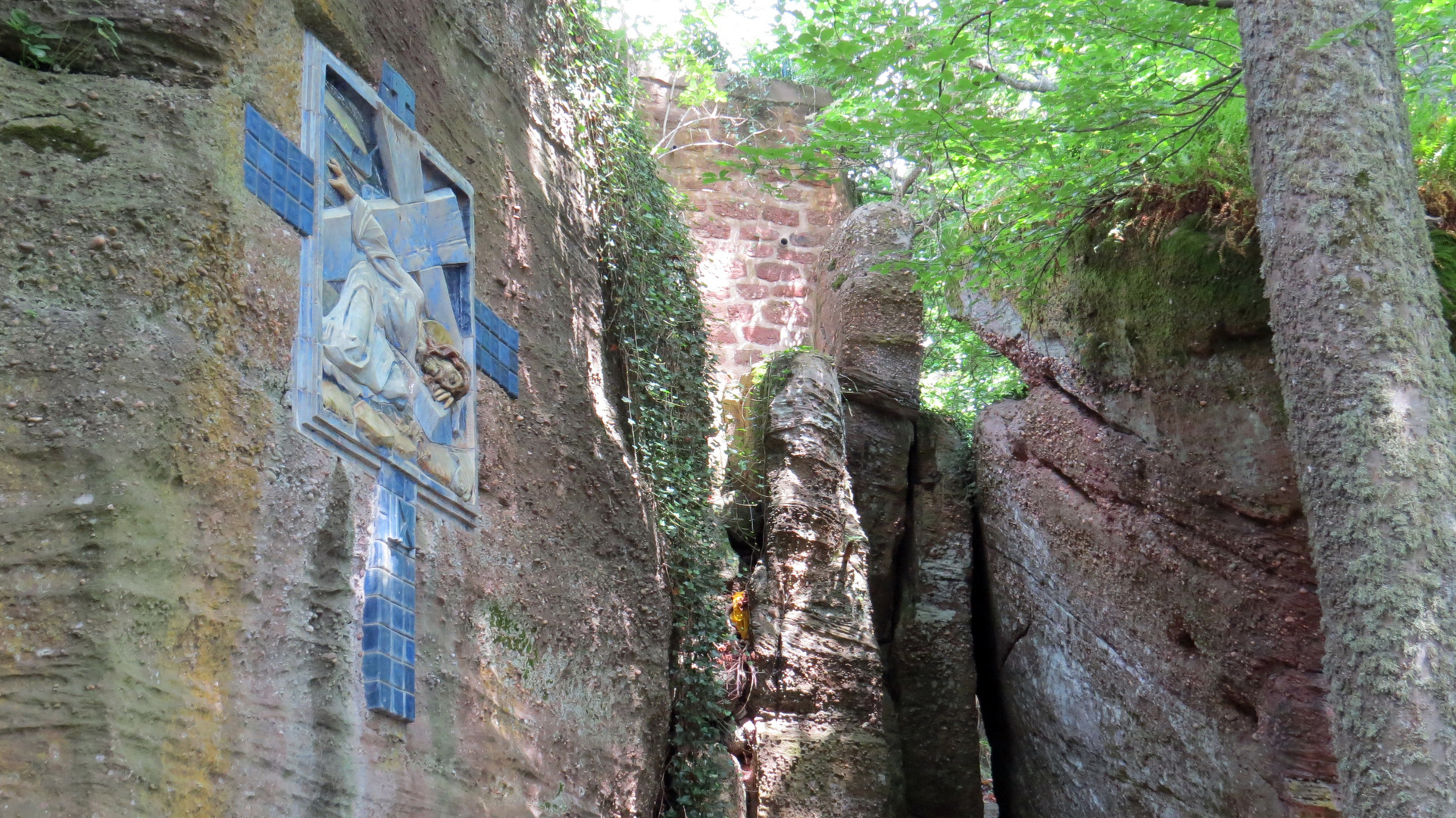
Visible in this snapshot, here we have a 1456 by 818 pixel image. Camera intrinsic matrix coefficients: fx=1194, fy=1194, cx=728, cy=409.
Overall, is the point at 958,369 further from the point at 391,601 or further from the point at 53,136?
the point at 53,136

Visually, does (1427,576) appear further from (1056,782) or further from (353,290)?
(1056,782)

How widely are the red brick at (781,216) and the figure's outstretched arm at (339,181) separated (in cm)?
790

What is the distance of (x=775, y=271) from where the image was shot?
11445 millimetres

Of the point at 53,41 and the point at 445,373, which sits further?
the point at 445,373

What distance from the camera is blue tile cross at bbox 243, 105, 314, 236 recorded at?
3.53 meters

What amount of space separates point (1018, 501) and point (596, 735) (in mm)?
3974

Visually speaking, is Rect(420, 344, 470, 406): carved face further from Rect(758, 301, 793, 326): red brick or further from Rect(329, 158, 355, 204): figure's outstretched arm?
Rect(758, 301, 793, 326): red brick

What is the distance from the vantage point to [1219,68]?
231 inches

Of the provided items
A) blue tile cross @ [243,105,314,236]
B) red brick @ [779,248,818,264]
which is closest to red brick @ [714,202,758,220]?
red brick @ [779,248,818,264]

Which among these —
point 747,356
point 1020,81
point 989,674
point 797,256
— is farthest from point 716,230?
point 989,674

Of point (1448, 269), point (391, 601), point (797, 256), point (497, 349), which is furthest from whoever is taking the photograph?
point (797, 256)

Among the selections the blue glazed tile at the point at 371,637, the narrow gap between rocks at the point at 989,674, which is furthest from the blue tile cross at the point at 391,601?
the narrow gap between rocks at the point at 989,674

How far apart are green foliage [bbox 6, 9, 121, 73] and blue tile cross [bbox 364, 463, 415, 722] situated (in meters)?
1.44

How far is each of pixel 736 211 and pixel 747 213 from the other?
0.35 feet
